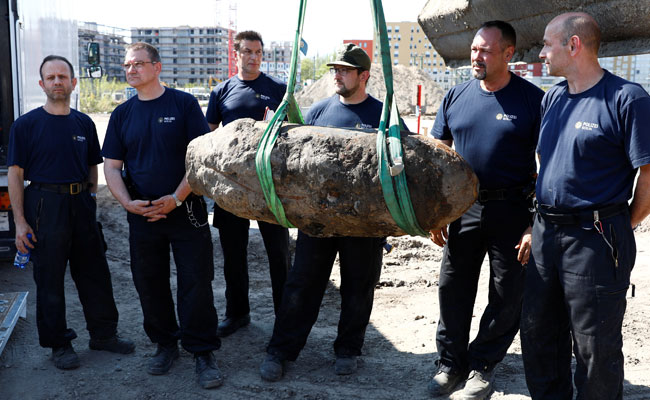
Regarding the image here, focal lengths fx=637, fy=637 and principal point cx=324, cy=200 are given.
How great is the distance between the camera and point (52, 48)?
6.73 metres

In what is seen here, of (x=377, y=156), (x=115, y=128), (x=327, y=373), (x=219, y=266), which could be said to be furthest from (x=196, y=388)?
(x=219, y=266)

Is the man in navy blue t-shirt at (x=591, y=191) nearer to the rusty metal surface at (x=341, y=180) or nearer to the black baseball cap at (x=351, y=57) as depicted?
the rusty metal surface at (x=341, y=180)

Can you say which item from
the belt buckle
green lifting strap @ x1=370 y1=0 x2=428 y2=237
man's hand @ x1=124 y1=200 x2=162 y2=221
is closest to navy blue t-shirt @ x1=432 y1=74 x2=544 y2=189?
green lifting strap @ x1=370 y1=0 x2=428 y2=237

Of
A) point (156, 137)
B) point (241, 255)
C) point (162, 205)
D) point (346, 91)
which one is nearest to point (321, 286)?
point (241, 255)

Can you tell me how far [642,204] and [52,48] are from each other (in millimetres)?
6027

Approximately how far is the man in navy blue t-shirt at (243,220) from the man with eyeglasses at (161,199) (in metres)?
0.68

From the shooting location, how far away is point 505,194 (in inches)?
134

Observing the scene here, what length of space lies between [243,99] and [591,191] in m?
2.65

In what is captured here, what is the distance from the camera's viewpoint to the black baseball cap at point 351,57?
382 cm

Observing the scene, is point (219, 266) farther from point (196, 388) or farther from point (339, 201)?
point (339, 201)

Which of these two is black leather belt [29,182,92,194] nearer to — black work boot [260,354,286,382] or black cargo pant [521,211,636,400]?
A: black work boot [260,354,286,382]

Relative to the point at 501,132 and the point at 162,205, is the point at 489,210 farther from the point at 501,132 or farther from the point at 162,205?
the point at 162,205

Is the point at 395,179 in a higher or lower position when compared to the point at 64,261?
higher

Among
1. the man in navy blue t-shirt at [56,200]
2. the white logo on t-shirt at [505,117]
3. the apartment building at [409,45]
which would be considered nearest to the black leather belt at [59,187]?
the man in navy blue t-shirt at [56,200]
